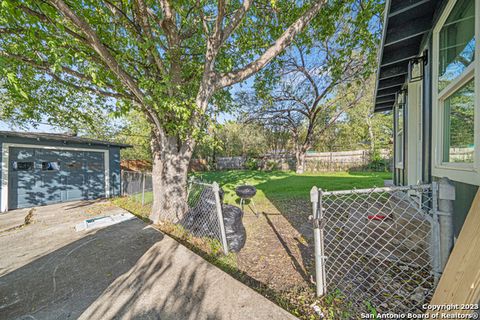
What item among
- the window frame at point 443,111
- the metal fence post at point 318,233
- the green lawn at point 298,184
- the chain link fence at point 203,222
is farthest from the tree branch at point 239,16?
the green lawn at point 298,184

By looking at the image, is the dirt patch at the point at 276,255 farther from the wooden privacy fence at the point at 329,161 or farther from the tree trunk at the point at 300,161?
the wooden privacy fence at the point at 329,161

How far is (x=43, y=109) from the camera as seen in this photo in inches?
222

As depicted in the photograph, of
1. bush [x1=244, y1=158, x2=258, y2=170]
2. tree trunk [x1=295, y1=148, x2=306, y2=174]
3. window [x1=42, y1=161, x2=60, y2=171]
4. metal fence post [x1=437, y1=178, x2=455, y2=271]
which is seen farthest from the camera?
bush [x1=244, y1=158, x2=258, y2=170]

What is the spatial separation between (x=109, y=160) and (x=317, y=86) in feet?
40.0

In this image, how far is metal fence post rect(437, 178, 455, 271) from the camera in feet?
4.12

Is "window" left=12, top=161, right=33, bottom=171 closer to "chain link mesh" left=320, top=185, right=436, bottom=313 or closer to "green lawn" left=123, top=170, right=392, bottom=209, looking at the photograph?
"green lawn" left=123, top=170, right=392, bottom=209

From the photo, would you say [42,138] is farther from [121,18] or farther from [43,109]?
[121,18]

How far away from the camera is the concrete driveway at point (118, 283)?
1.46 metres

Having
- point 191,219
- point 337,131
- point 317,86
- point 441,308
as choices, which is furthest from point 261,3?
point 337,131

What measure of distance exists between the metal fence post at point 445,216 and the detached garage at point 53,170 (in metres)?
9.59

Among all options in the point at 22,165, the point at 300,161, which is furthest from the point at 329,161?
the point at 22,165

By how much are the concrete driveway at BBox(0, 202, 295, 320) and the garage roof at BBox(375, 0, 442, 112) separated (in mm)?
3603

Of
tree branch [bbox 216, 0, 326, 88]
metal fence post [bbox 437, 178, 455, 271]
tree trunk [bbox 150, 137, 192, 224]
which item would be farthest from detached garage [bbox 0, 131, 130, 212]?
metal fence post [bbox 437, 178, 455, 271]

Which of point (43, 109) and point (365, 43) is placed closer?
point (365, 43)
